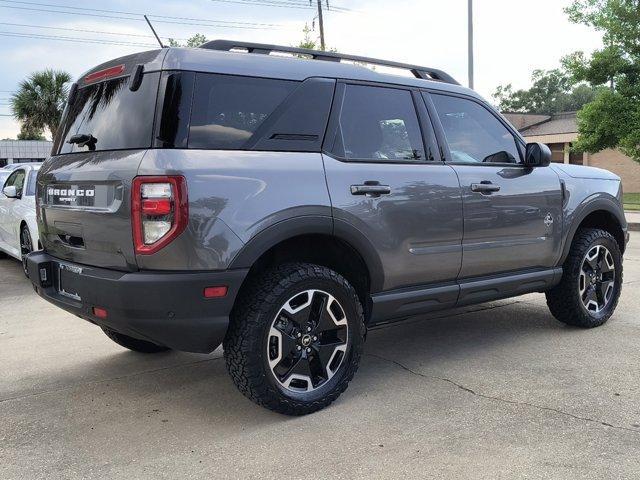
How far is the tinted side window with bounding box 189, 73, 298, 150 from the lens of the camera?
10.7ft

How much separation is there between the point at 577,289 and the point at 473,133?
5.29 feet

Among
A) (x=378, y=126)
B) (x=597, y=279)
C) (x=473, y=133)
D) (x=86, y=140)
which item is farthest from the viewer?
(x=597, y=279)

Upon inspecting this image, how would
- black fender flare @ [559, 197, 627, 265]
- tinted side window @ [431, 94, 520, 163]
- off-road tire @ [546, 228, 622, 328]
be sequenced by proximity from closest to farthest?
tinted side window @ [431, 94, 520, 163], black fender flare @ [559, 197, 627, 265], off-road tire @ [546, 228, 622, 328]

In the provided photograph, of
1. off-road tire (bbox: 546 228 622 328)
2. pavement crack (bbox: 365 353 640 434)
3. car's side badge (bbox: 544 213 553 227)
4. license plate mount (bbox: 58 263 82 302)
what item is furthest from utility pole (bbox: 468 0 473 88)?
license plate mount (bbox: 58 263 82 302)

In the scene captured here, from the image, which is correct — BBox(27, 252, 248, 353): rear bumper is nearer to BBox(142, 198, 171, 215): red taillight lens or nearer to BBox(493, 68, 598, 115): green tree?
BBox(142, 198, 171, 215): red taillight lens

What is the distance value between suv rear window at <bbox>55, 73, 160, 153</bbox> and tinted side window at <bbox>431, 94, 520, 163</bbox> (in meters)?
1.99

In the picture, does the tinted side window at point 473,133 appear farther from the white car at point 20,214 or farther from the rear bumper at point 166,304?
the white car at point 20,214

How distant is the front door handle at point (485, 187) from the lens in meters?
4.28

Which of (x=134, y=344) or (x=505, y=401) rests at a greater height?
(x=134, y=344)

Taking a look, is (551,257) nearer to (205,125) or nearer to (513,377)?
(513,377)

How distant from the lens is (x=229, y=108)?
11.1 feet

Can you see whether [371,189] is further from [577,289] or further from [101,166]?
A: [577,289]

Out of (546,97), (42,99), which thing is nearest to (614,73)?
(42,99)

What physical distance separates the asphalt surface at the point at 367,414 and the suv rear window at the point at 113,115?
1.53 m
